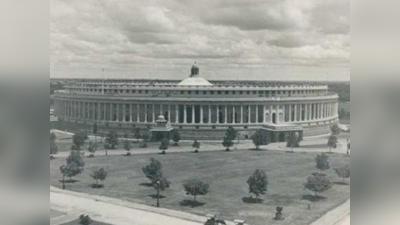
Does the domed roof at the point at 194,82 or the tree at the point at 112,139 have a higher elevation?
the domed roof at the point at 194,82

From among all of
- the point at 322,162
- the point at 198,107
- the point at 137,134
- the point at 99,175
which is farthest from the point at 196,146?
the point at 322,162

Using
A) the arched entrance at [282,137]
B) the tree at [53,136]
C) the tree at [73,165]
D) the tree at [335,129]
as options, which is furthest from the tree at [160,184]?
the tree at [335,129]

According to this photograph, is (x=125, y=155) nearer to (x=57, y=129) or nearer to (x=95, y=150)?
(x=95, y=150)

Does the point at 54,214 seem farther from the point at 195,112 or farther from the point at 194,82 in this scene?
the point at 194,82

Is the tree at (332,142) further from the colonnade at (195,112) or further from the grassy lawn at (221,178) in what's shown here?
the colonnade at (195,112)

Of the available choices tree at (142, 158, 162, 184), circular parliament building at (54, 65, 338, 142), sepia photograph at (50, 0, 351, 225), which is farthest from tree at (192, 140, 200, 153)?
tree at (142, 158, 162, 184)
